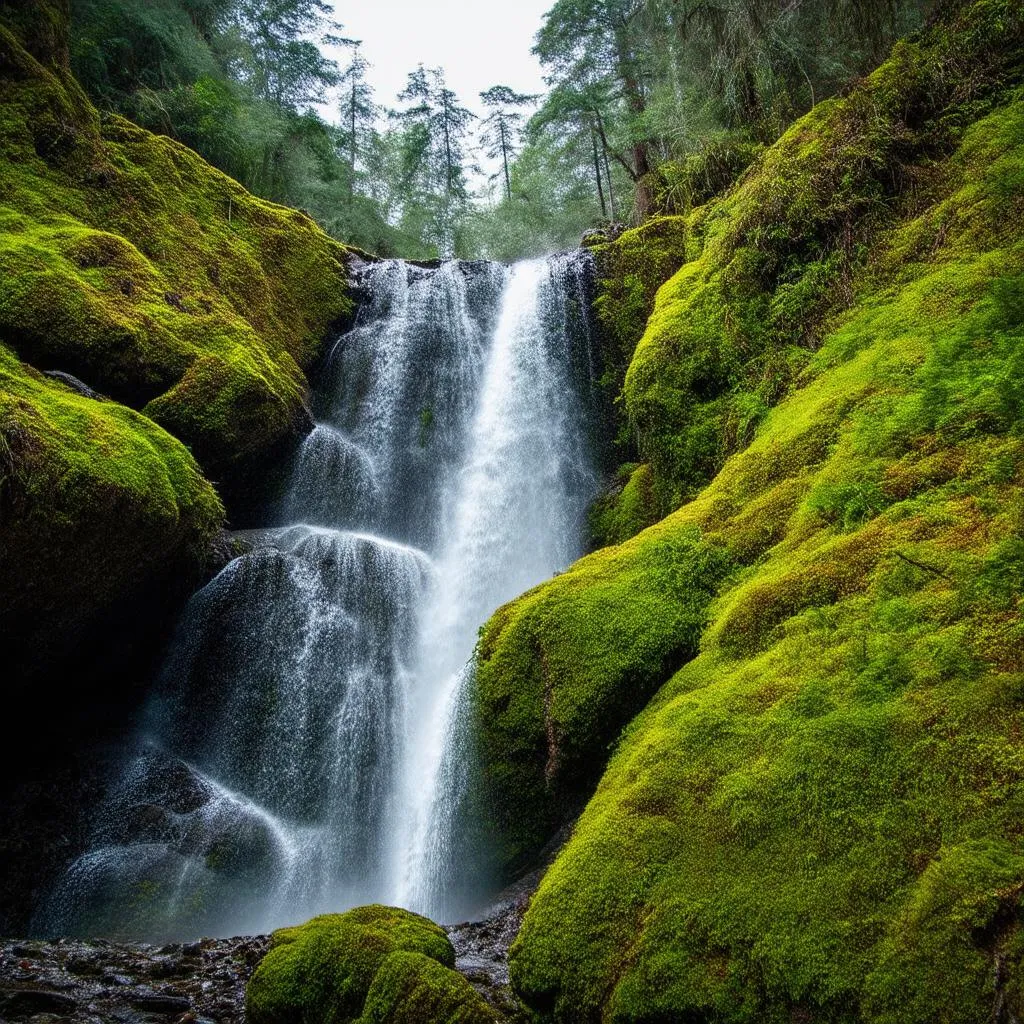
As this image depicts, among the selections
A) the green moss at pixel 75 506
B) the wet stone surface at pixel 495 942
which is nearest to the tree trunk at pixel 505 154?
the green moss at pixel 75 506

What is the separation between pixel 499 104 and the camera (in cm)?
3188

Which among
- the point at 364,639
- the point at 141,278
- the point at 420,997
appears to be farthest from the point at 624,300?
the point at 420,997

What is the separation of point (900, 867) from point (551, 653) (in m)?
2.86

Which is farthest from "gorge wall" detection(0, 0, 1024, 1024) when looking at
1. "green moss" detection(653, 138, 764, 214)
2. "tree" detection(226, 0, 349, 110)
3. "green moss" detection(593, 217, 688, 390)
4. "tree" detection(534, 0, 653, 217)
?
"tree" detection(226, 0, 349, 110)

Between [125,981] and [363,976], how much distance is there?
2728 mm

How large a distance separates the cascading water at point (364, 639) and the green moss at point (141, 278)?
152 centimetres

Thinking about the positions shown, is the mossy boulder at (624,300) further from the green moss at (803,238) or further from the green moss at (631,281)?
the green moss at (803,238)

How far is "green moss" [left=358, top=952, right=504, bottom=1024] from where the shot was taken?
299 cm

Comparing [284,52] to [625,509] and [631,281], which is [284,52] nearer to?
[631,281]

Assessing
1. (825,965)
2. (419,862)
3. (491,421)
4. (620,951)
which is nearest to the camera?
(825,965)

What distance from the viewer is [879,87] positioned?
23.1 feet

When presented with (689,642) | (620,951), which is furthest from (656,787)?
(689,642)

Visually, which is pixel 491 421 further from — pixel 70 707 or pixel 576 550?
pixel 70 707

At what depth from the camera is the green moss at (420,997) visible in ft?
9.80
